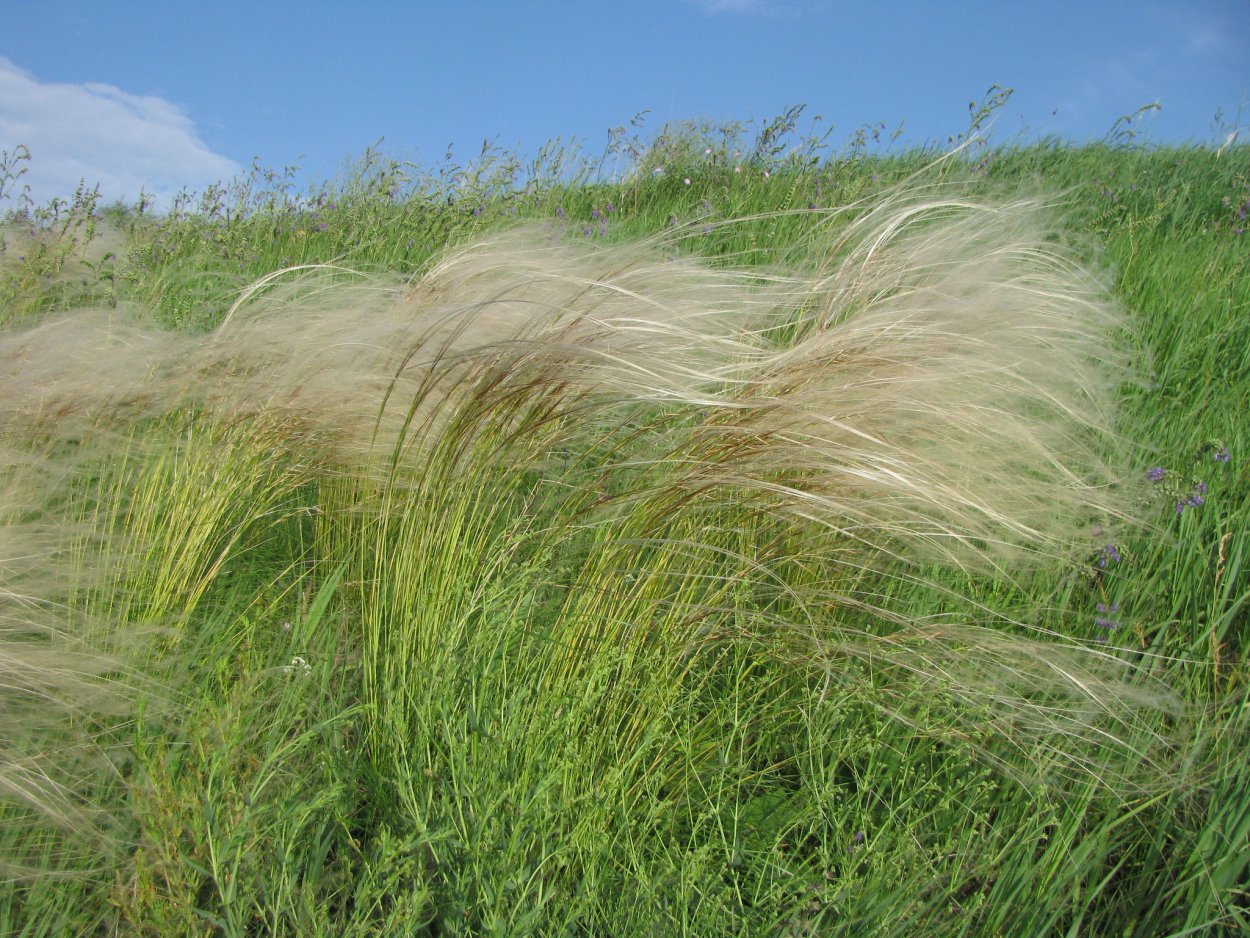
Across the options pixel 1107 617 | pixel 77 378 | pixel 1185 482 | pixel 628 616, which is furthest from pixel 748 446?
pixel 77 378

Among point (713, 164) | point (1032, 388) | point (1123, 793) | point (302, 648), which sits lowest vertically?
point (302, 648)

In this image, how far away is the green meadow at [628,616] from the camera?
1.35 metres

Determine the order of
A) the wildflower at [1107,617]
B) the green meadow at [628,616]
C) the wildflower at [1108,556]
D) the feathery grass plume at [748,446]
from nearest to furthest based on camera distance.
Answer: the green meadow at [628,616], the feathery grass plume at [748,446], the wildflower at [1107,617], the wildflower at [1108,556]

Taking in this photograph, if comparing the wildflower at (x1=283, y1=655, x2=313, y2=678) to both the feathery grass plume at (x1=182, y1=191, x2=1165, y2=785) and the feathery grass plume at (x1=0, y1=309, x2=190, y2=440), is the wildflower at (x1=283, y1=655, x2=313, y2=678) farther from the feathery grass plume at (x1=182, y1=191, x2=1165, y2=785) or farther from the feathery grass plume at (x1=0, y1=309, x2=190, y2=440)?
the feathery grass plume at (x1=0, y1=309, x2=190, y2=440)

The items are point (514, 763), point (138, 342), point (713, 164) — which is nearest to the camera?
point (514, 763)

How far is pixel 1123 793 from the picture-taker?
4.99ft

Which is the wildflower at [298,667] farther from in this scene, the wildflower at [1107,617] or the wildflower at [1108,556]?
the wildflower at [1108,556]

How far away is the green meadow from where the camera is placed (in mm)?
1347

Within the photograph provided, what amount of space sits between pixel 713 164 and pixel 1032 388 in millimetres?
4256

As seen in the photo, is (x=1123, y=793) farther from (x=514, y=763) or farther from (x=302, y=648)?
(x=302, y=648)

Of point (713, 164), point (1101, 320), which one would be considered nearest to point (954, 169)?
point (713, 164)

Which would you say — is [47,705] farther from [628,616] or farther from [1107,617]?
[1107,617]

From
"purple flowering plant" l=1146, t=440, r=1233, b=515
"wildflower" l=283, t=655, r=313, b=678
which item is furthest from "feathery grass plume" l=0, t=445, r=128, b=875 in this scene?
"purple flowering plant" l=1146, t=440, r=1233, b=515

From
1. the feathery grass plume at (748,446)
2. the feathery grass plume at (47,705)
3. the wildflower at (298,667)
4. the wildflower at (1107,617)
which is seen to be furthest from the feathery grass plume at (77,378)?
the wildflower at (1107,617)
